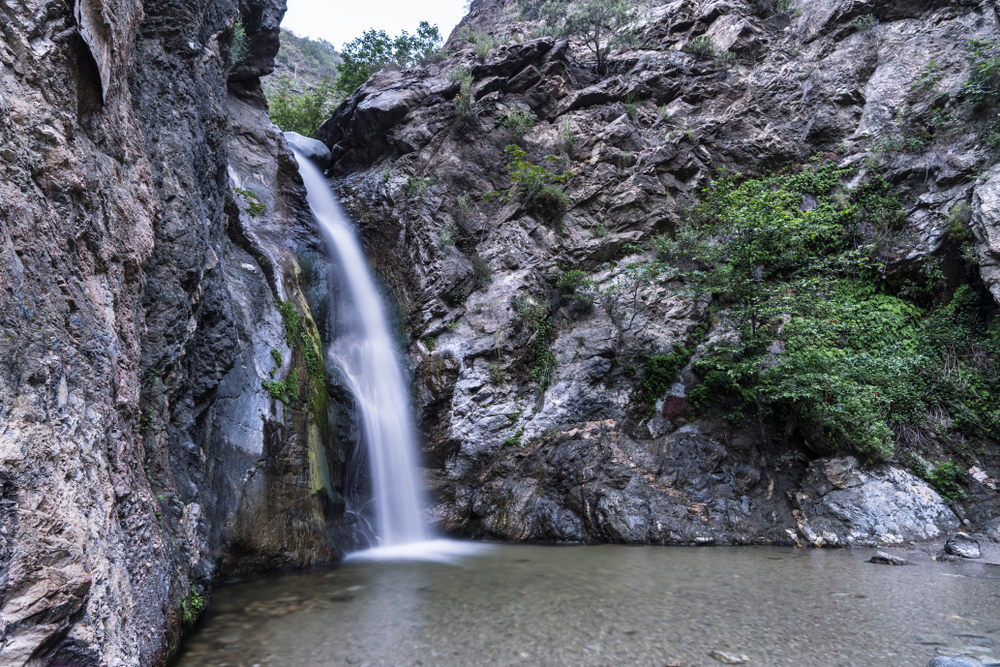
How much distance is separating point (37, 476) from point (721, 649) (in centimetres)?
407

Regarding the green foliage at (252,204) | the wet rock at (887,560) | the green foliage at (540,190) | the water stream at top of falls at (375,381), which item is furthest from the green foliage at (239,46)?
the wet rock at (887,560)

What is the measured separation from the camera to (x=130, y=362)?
10.9ft

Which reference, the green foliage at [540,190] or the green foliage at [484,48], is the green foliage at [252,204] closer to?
the green foliage at [540,190]

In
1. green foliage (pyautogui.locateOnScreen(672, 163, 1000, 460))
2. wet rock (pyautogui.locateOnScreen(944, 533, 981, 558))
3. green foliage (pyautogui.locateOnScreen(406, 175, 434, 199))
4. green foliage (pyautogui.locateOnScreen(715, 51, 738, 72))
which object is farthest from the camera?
green foliage (pyautogui.locateOnScreen(715, 51, 738, 72))

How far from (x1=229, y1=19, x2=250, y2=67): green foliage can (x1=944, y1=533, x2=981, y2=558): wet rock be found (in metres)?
14.7

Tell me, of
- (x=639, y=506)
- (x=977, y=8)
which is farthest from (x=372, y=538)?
(x=977, y=8)

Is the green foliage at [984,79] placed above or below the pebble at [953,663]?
above

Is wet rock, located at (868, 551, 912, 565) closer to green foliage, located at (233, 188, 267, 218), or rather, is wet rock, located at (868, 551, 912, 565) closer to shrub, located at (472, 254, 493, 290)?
shrub, located at (472, 254, 493, 290)

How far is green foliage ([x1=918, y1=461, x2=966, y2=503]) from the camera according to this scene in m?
7.14

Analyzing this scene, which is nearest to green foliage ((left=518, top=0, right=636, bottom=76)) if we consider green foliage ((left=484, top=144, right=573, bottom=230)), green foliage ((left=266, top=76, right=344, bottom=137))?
green foliage ((left=484, top=144, right=573, bottom=230))

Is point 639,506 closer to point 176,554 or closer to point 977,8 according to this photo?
point 176,554

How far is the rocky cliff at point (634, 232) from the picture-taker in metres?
7.75

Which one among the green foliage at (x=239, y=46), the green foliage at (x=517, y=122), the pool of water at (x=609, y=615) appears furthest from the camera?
the green foliage at (x=517, y=122)

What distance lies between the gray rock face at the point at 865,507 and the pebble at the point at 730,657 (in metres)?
5.05
